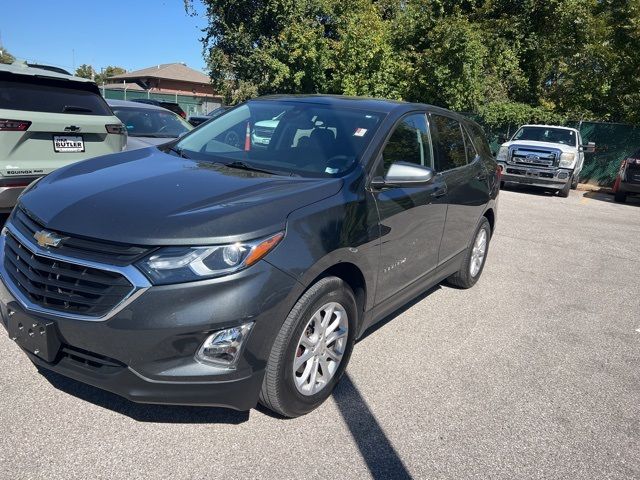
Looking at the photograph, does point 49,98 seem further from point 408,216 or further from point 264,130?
point 408,216

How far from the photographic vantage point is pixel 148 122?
8328mm

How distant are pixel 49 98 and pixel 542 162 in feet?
40.6

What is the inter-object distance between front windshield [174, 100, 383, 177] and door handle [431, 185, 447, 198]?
0.79m

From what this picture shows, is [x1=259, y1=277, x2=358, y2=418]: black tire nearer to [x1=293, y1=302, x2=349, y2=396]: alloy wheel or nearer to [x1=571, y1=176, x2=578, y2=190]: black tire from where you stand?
[x1=293, y1=302, x2=349, y2=396]: alloy wheel

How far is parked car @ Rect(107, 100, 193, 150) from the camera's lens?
26.4ft

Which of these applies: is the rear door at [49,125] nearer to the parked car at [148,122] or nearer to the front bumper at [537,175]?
the parked car at [148,122]

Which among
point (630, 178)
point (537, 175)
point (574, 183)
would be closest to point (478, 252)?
point (537, 175)

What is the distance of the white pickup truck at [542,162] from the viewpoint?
46.2 feet

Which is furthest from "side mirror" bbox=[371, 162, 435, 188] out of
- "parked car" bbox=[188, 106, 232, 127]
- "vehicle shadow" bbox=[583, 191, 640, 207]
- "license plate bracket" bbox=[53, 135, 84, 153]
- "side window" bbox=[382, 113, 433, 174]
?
"vehicle shadow" bbox=[583, 191, 640, 207]

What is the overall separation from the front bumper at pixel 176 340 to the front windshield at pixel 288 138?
1.13 meters

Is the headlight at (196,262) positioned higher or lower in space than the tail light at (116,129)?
A: lower

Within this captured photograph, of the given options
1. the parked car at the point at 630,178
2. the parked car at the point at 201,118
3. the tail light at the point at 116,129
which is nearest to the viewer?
the parked car at the point at 201,118

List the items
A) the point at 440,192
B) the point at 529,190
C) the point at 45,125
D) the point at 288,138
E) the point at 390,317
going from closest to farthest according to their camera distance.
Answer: the point at 288,138, the point at 440,192, the point at 390,317, the point at 45,125, the point at 529,190

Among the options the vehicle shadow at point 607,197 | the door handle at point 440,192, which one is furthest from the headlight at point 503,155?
the door handle at point 440,192
